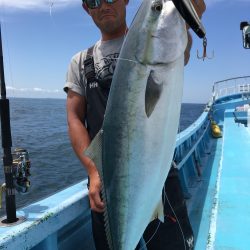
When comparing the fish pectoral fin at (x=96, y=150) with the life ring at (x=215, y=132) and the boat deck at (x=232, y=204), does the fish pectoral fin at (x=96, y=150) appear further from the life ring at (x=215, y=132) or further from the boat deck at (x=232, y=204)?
the life ring at (x=215, y=132)

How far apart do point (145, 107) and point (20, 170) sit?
1365 mm

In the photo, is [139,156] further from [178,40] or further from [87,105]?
[87,105]

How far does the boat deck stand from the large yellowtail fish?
5.70 feet

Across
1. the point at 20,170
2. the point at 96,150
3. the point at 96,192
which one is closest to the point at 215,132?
the point at 20,170

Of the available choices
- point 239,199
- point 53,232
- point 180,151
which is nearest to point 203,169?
point 180,151

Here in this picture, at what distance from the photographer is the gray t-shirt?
7.39 ft

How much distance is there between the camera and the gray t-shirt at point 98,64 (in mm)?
2254

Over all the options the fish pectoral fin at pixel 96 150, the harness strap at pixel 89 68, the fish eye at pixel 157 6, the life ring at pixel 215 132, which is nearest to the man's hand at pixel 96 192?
the fish pectoral fin at pixel 96 150

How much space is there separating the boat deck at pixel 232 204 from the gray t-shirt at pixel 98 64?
1.78 metres

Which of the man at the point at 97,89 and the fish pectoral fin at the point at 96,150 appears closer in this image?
the fish pectoral fin at the point at 96,150

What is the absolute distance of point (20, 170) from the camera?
8.28 ft

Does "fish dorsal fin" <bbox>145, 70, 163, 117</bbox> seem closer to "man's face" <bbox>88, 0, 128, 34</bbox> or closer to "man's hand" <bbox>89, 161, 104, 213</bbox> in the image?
"man's hand" <bbox>89, 161, 104, 213</bbox>

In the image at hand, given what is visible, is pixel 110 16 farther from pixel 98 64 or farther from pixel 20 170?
pixel 20 170

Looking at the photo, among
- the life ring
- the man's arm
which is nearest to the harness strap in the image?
the man's arm
